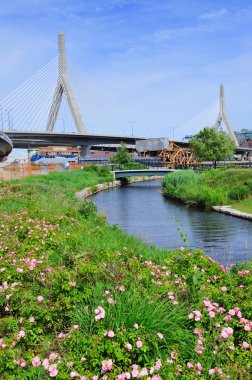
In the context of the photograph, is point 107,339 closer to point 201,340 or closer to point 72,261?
point 201,340

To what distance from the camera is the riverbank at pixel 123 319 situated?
13.5 feet

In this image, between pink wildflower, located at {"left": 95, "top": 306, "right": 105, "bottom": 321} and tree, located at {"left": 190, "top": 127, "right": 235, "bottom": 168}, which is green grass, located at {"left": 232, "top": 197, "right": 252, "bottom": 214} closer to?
pink wildflower, located at {"left": 95, "top": 306, "right": 105, "bottom": 321}

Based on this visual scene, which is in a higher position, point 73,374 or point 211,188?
point 73,374

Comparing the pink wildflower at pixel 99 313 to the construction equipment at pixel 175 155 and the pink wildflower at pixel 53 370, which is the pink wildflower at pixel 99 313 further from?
the construction equipment at pixel 175 155

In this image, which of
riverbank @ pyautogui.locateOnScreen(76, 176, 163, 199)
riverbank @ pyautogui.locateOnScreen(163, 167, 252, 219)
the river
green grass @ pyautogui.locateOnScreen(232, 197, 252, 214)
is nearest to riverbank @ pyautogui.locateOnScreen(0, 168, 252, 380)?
the river

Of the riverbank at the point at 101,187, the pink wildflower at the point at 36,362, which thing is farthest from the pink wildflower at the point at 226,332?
the riverbank at the point at 101,187

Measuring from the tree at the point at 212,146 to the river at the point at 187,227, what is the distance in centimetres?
3287

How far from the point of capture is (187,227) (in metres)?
21.2

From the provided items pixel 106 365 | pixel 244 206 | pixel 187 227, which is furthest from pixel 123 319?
pixel 244 206

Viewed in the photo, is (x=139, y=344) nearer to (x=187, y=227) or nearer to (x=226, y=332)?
(x=226, y=332)

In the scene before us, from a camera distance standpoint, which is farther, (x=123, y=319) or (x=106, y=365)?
(x=123, y=319)

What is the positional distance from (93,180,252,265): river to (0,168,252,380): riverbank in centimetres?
592

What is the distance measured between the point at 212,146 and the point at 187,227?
44.5 meters

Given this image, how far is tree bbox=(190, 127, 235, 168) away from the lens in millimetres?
63281
